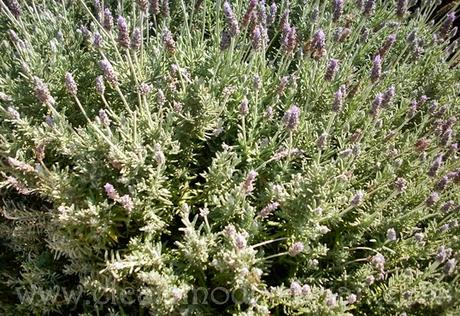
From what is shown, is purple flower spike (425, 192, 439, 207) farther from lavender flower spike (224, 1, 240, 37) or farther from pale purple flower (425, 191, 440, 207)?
lavender flower spike (224, 1, 240, 37)

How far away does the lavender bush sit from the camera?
1920mm

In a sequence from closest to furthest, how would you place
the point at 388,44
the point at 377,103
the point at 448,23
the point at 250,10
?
the point at 377,103, the point at 250,10, the point at 388,44, the point at 448,23

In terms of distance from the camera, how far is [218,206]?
2031 millimetres

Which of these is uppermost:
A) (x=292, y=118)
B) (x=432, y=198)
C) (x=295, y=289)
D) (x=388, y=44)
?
(x=388, y=44)

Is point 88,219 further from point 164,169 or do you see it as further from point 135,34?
point 135,34

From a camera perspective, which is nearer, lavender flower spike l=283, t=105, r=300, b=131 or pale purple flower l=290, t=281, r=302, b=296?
pale purple flower l=290, t=281, r=302, b=296

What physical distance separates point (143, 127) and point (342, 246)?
1.01 meters

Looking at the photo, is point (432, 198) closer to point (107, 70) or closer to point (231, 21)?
point (231, 21)

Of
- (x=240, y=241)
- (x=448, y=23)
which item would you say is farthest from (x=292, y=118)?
(x=448, y=23)

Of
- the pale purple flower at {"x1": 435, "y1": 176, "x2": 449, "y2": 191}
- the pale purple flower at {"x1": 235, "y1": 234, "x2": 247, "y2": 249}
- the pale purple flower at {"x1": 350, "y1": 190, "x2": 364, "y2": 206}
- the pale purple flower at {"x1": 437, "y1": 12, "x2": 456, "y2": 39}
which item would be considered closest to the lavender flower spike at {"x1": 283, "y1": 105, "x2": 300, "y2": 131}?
the pale purple flower at {"x1": 350, "y1": 190, "x2": 364, "y2": 206}

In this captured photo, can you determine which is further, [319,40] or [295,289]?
[319,40]

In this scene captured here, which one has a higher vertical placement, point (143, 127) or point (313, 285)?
point (143, 127)

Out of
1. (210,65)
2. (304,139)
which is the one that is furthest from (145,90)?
(304,139)

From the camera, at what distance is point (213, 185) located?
6.93 ft
